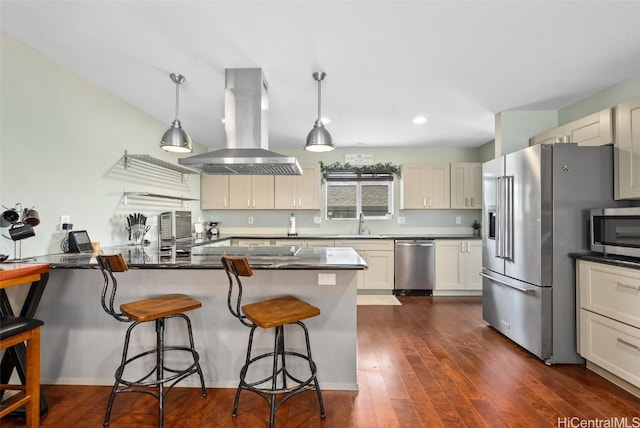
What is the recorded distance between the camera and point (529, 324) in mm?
2764

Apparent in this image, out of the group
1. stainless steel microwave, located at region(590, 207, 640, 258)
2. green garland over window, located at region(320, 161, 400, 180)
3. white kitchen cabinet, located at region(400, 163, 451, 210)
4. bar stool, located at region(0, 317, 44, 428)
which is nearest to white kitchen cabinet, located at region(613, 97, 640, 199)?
stainless steel microwave, located at region(590, 207, 640, 258)

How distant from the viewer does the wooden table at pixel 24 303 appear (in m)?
1.80

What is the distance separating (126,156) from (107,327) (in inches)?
72.8

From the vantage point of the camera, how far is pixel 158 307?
6.40ft

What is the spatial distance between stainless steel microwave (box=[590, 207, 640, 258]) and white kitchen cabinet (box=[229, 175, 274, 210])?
13.5 ft

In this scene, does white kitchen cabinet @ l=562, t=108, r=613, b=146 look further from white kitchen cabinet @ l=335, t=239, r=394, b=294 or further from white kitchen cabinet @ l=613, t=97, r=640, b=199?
white kitchen cabinet @ l=335, t=239, r=394, b=294

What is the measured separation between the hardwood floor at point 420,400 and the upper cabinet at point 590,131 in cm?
194

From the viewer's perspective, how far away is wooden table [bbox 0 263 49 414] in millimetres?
1798

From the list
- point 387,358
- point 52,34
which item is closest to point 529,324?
point 387,358

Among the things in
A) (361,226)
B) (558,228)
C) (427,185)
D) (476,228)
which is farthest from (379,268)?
(558,228)

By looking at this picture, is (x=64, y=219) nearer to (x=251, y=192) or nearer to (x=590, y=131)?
(x=251, y=192)

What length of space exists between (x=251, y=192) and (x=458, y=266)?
3531 mm

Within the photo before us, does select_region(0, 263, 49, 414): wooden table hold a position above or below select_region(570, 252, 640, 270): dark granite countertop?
below

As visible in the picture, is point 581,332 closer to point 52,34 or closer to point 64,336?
point 64,336
